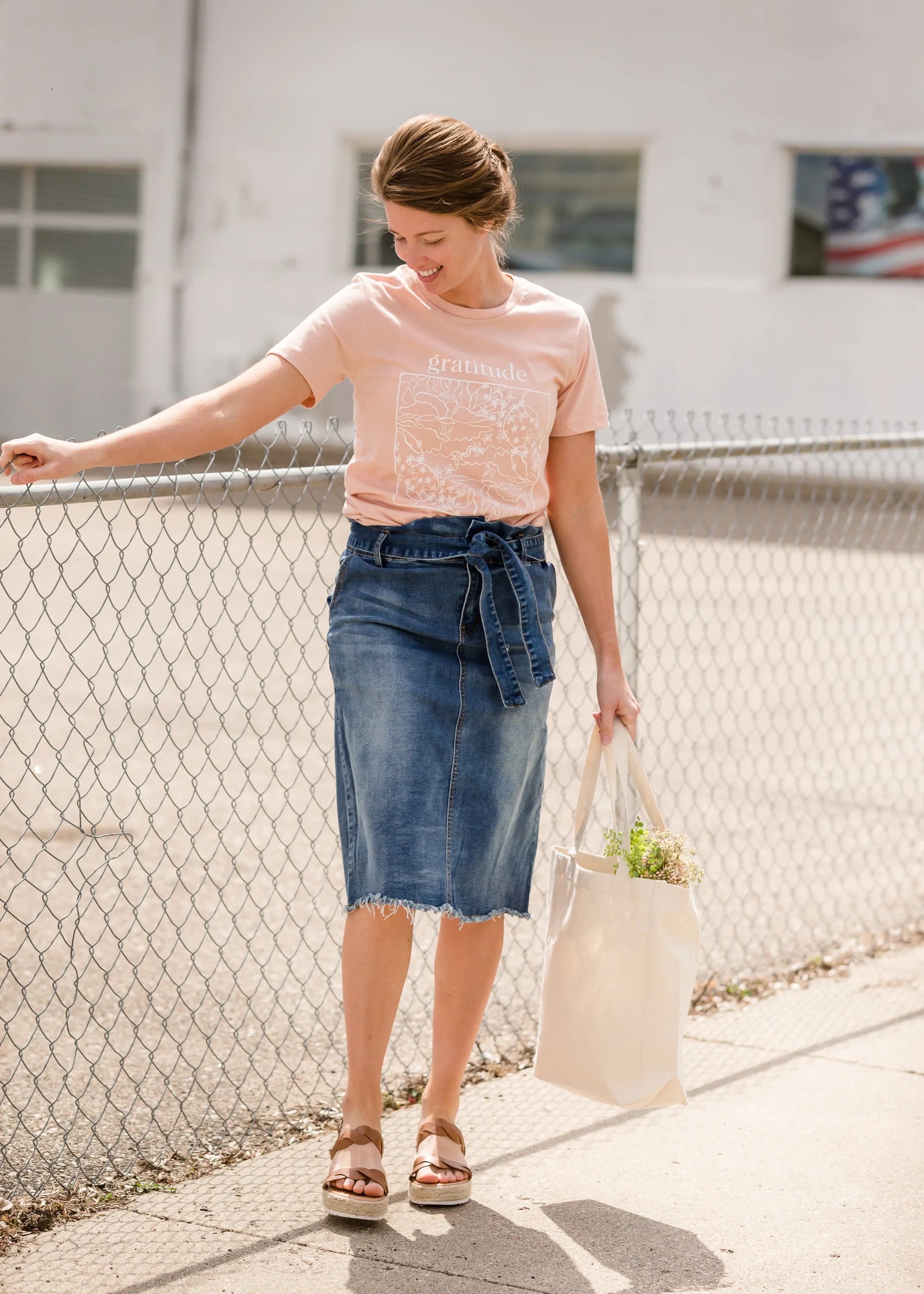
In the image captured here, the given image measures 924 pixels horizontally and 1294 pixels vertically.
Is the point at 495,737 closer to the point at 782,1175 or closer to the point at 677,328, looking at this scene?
the point at 782,1175

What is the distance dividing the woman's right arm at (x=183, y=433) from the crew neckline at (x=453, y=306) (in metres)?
0.26

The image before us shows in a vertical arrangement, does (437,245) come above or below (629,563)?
above

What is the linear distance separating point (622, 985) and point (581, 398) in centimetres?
103

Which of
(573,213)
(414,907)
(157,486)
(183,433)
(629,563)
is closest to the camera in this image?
(183,433)

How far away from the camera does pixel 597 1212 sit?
2732mm

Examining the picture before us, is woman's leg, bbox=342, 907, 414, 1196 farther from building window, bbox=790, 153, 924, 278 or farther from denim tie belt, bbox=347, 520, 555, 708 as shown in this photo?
building window, bbox=790, 153, 924, 278

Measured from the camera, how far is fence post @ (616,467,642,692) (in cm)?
365

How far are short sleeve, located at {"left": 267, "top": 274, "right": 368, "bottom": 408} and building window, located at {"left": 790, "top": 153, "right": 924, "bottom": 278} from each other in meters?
12.1

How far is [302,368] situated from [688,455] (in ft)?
4.97

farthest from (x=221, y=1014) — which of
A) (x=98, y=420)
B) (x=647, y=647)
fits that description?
(x=98, y=420)

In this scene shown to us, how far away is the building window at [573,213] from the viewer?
46.3 ft

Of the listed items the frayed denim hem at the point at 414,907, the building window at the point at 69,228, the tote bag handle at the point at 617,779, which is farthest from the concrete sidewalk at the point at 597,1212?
the building window at the point at 69,228

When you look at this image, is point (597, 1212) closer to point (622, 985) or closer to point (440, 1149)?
point (440, 1149)

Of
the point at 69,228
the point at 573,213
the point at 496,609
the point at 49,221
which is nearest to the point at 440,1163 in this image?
the point at 496,609
